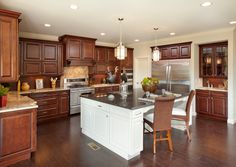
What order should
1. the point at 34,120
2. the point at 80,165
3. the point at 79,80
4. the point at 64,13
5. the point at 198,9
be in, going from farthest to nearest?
the point at 79,80, the point at 64,13, the point at 198,9, the point at 34,120, the point at 80,165

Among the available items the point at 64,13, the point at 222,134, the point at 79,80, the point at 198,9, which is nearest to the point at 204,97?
the point at 222,134

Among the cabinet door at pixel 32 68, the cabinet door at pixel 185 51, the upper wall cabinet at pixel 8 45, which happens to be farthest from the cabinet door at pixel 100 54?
the upper wall cabinet at pixel 8 45

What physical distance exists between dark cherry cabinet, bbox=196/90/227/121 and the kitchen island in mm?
3135

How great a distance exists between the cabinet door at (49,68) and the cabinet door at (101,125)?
2.77m

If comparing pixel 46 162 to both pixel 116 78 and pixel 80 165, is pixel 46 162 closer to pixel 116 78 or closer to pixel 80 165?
pixel 80 165

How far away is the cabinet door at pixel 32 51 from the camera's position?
198 inches

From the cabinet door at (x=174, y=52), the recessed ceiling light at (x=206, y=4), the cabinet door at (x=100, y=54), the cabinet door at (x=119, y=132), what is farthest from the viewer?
the cabinet door at (x=100, y=54)

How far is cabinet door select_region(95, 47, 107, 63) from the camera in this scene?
6.71m

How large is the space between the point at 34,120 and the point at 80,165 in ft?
3.53

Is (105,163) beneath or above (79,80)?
beneath

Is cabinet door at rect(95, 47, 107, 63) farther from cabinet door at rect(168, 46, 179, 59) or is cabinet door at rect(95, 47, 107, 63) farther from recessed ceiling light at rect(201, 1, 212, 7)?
recessed ceiling light at rect(201, 1, 212, 7)

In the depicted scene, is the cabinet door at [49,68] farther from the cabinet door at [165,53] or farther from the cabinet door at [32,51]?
the cabinet door at [165,53]

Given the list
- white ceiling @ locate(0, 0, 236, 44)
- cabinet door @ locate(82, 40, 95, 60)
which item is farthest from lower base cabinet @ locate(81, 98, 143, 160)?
cabinet door @ locate(82, 40, 95, 60)

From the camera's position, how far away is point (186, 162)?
2787mm
